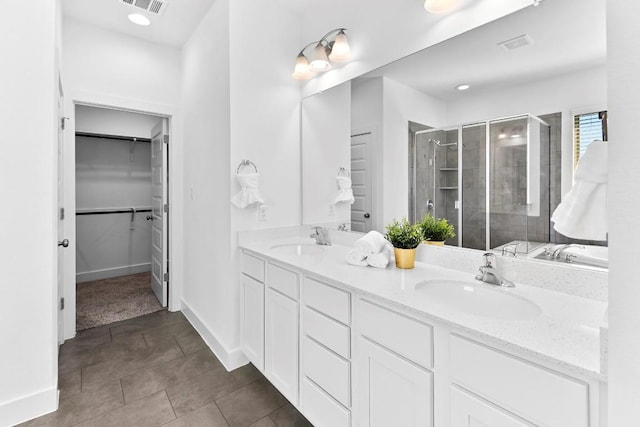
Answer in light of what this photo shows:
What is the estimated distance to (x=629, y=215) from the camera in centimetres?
63

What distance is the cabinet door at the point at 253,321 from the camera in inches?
77.3

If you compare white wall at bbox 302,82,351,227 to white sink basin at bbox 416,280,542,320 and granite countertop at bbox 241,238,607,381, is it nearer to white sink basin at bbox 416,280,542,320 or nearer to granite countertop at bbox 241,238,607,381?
granite countertop at bbox 241,238,607,381

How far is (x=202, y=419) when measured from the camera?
173cm

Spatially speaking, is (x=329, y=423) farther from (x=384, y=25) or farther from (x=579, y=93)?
(x=384, y=25)

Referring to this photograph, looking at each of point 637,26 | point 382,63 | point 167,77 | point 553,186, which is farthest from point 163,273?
point 637,26

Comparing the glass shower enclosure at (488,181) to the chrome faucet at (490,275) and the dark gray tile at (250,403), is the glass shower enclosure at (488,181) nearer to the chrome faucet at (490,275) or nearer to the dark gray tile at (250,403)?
the chrome faucet at (490,275)

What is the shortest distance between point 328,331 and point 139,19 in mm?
2966

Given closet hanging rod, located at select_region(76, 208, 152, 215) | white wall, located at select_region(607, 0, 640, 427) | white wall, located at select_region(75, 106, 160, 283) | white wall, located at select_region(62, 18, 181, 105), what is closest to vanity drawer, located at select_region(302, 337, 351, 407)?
white wall, located at select_region(607, 0, 640, 427)

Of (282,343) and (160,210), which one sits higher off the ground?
(160,210)

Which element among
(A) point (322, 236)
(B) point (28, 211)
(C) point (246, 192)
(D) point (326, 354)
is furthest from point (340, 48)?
(B) point (28, 211)

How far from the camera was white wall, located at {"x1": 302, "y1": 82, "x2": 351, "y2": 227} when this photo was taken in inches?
86.5

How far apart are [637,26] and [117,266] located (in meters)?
5.30

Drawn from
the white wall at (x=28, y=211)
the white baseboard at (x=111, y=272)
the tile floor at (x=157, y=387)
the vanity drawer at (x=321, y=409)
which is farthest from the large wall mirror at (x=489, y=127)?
the white baseboard at (x=111, y=272)

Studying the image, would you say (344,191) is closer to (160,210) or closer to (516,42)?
(516,42)
